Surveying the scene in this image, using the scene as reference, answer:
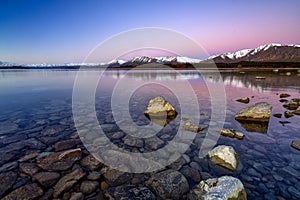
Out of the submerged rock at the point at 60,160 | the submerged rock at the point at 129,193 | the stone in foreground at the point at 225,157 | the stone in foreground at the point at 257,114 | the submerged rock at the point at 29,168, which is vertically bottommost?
the submerged rock at the point at 129,193

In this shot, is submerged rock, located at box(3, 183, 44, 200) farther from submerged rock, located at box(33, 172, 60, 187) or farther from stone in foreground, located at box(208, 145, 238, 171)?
stone in foreground, located at box(208, 145, 238, 171)

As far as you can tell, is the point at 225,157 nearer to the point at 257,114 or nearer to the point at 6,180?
the point at 257,114

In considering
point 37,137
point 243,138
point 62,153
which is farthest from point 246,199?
point 37,137

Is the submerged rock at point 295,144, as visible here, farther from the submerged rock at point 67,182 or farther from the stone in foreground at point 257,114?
the submerged rock at point 67,182

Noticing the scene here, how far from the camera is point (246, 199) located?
297cm

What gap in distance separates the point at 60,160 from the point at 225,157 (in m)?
4.13

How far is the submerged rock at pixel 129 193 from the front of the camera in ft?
10.0

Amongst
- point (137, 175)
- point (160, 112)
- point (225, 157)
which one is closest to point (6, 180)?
point (137, 175)

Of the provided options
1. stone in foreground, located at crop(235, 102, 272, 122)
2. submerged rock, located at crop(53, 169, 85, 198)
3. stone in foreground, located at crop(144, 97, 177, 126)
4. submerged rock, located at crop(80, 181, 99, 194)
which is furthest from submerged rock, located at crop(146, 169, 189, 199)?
stone in foreground, located at crop(235, 102, 272, 122)

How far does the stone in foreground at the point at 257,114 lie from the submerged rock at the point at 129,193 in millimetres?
5803

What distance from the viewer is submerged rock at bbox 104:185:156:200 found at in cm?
305

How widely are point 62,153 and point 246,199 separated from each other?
4.36m

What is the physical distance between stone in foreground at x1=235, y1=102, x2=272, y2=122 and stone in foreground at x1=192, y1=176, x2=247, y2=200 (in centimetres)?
493

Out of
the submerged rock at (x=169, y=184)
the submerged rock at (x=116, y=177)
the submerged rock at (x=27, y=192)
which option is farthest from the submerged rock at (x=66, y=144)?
the submerged rock at (x=169, y=184)
